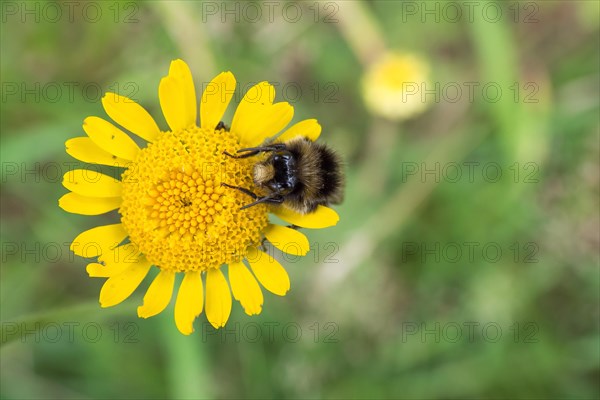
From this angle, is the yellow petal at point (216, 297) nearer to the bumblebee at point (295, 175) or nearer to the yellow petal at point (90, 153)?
the bumblebee at point (295, 175)

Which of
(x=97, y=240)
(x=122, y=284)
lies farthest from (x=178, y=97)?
(x=122, y=284)

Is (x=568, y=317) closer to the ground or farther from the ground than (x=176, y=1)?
closer to the ground

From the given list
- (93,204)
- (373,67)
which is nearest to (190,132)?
(93,204)

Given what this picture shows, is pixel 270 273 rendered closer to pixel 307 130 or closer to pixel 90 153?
pixel 307 130

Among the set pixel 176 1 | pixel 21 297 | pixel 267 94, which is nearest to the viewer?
pixel 267 94

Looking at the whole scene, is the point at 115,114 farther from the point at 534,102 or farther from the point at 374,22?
the point at 534,102

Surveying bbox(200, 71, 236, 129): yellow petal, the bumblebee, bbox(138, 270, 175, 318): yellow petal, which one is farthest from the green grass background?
the bumblebee
